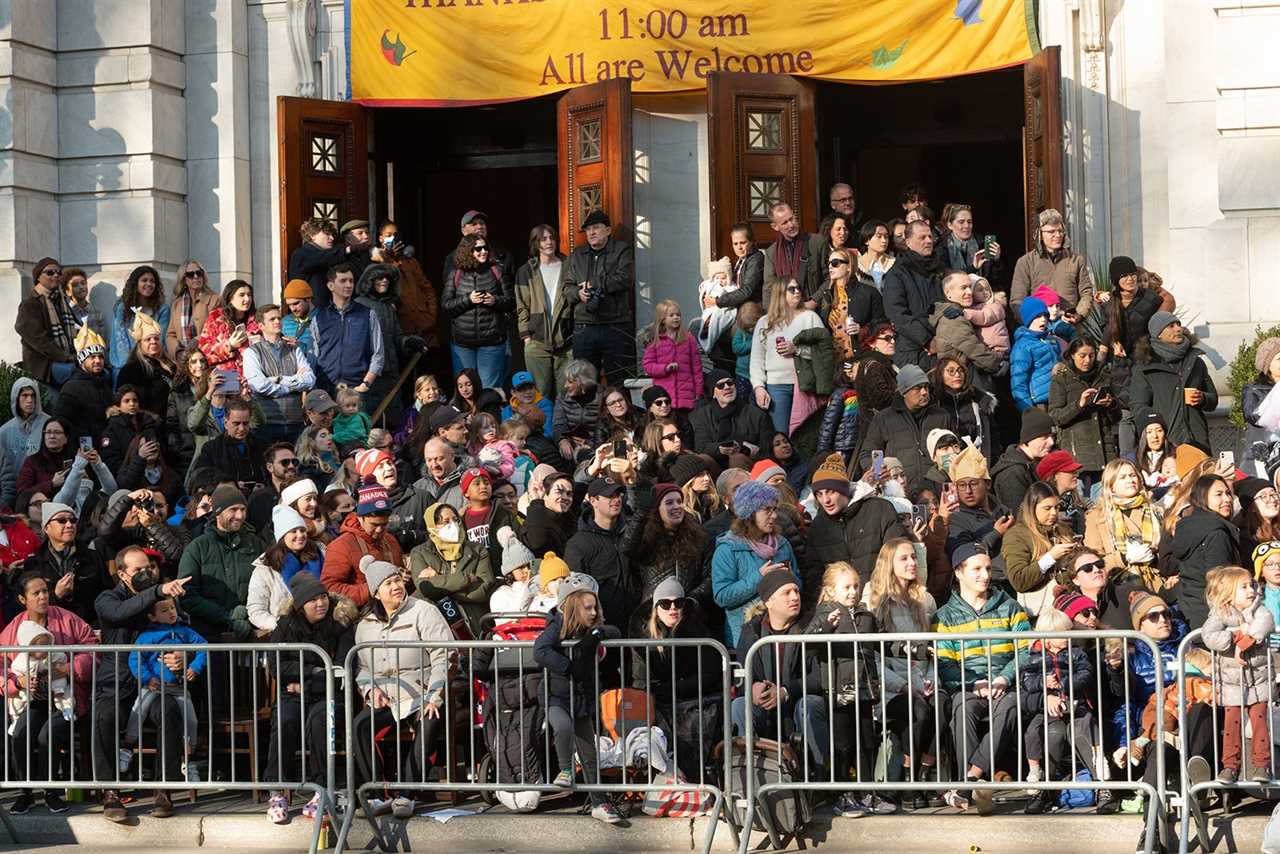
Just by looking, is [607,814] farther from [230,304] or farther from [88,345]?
[88,345]

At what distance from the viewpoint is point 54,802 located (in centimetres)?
1301

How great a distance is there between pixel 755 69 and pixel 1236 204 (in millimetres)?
4772

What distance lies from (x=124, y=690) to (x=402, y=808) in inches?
73.6

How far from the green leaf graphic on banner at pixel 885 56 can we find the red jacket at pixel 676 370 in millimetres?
4188

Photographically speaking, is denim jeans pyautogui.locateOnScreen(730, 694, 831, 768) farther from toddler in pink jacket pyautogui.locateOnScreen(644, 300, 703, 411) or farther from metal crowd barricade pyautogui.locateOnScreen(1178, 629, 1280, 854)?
toddler in pink jacket pyautogui.locateOnScreen(644, 300, 703, 411)

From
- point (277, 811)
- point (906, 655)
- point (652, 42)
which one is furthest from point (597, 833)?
point (652, 42)

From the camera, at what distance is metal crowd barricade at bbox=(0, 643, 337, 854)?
40.2 feet

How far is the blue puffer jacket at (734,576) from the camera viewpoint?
13.2 meters

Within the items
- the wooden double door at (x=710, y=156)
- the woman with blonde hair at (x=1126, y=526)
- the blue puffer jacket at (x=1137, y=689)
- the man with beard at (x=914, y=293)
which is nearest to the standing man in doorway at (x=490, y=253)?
the wooden double door at (x=710, y=156)

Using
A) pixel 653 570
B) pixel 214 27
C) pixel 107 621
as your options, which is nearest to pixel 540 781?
pixel 653 570

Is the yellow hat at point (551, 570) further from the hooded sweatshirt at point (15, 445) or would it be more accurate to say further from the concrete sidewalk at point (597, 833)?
the hooded sweatshirt at point (15, 445)

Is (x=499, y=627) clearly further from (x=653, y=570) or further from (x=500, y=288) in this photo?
(x=500, y=288)

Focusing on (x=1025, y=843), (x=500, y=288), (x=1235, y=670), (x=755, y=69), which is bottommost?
(x=1025, y=843)

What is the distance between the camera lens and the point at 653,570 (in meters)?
13.6
